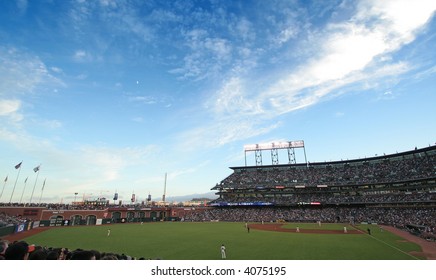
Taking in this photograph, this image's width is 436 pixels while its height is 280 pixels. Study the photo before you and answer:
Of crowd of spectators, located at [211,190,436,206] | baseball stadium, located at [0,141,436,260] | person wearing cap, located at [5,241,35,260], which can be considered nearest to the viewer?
person wearing cap, located at [5,241,35,260]

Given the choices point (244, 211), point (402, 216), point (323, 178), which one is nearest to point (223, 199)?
point (244, 211)

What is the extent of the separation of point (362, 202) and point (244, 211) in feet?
99.8

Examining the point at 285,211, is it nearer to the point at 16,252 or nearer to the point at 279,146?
the point at 279,146

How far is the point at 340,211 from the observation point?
5903 centimetres

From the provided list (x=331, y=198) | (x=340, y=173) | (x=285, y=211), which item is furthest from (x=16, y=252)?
(x=340, y=173)

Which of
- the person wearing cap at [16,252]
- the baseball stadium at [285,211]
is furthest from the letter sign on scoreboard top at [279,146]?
the person wearing cap at [16,252]

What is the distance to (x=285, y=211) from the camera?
64.4 m

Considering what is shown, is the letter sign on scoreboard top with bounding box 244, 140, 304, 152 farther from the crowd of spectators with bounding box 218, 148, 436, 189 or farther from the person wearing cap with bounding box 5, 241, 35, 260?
the person wearing cap with bounding box 5, 241, 35, 260

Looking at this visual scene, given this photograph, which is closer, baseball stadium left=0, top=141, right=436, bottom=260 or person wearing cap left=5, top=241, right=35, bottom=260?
person wearing cap left=5, top=241, right=35, bottom=260

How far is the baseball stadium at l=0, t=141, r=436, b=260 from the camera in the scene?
33.6m

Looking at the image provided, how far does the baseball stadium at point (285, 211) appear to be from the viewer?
33562mm

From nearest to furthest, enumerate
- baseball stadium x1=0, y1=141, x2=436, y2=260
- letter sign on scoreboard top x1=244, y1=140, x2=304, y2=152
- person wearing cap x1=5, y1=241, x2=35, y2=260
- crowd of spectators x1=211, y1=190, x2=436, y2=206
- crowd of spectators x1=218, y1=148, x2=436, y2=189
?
person wearing cap x1=5, y1=241, x2=35, y2=260
baseball stadium x1=0, y1=141, x2=436, y2=260
crowd of spectators x1=211, y1=190, x2=436, y2=206
crowd of spectators x1=218, y1=148, x2=436, y2=189
letter sign on scoreboard top x1=244, y1=140, x2=304, y2=152

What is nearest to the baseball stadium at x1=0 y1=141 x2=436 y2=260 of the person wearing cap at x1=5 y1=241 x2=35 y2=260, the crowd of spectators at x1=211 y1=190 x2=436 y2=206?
the crowd of spectators at x1=211 y1=190 x2=436 y2=206
